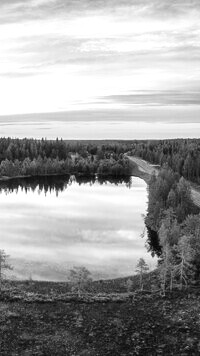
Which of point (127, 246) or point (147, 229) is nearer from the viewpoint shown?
point (127, 246)

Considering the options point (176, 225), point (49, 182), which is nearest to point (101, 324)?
point (176, 225)

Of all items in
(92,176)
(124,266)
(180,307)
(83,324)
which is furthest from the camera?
(92,176)

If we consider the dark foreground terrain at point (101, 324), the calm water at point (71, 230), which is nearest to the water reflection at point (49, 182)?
the calm water at point (71, 230)

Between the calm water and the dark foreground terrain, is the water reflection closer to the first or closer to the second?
the calm water

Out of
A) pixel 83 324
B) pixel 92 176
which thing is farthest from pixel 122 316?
pixel 92 176

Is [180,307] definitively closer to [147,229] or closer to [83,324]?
[83,324]

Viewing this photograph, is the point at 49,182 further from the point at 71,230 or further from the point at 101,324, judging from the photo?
the point at 101,324

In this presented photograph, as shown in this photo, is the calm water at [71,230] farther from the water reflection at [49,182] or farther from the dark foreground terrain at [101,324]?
the dark foreground terrain at [101,324]

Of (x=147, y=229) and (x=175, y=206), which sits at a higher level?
(x=175, y=206)
